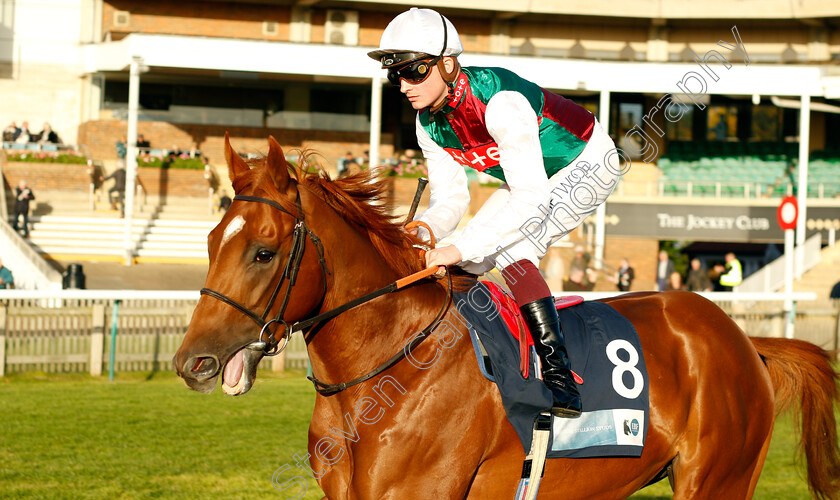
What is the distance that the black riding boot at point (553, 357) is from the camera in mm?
2797

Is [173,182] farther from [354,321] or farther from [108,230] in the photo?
[354,321]

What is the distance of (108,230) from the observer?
699 inches

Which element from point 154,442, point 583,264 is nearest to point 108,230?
point 583,264

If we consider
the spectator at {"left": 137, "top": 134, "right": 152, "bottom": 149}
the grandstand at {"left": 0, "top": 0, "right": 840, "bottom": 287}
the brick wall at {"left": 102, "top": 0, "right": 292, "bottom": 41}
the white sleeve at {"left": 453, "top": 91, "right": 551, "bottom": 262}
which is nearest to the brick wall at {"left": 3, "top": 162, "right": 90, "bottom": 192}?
the grandstand at {"left": 0, "top": 0, "right": 840, "bottom": 287}

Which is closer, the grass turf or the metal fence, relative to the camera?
the grass turf

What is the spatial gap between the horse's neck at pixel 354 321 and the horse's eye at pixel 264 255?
22 cm

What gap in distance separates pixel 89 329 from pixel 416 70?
22.6ft

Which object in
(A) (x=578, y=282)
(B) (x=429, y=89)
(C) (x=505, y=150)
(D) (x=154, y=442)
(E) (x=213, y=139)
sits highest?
(E) (x=213, y=139)

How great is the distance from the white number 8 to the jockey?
25 centimetres

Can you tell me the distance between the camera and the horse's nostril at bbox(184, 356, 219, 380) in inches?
90.0

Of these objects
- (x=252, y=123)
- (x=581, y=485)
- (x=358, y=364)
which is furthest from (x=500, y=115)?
(x=252, y=123)

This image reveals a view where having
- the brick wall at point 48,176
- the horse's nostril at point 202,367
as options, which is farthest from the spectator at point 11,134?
the horse's nostril at point 202,367

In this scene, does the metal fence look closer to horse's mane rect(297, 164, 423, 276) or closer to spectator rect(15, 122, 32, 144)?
horse's mane rect(297, 164, 423, 276)

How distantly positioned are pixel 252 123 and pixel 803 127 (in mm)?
13982
